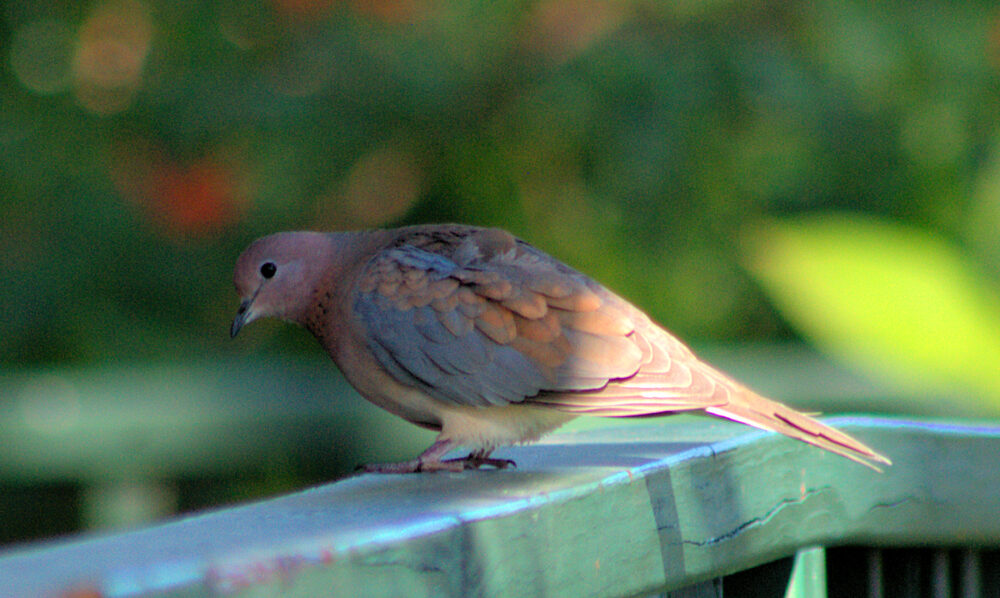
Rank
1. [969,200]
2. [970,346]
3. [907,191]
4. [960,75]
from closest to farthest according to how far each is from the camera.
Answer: [970,346] < [960,75] < [969,200] < [907,191]

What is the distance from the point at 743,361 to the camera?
5602 millimetres

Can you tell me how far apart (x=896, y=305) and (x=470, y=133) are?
206cm

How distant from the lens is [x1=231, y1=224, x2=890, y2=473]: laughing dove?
2.38m

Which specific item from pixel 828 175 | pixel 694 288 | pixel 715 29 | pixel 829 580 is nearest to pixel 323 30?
pixel 715 29

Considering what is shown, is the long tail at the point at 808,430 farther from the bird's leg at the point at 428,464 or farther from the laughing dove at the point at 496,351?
the bird's leg at the point at 428,464

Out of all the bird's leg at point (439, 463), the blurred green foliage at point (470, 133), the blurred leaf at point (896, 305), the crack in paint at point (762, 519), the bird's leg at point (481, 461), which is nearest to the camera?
the crack in paint at point (762, 519)

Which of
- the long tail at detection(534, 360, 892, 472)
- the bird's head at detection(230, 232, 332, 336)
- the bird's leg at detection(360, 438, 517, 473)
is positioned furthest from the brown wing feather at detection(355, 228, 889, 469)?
the bird's head at detection(230, 232, 332, 336)

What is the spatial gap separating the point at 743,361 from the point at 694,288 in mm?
405

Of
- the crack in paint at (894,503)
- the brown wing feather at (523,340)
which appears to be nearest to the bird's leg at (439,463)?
the brown wing feather at (523,340)

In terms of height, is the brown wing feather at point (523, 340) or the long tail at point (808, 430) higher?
the brown wing feather at point (523, 340)

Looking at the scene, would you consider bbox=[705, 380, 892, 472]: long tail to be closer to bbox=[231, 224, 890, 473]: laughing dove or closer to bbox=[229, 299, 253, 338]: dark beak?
bbox=[231, 224, 890, 473]: laughing dove

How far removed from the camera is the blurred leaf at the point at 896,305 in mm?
4223

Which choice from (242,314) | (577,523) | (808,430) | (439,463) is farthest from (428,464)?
(242,314)

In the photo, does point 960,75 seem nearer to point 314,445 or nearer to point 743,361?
point 743,361
